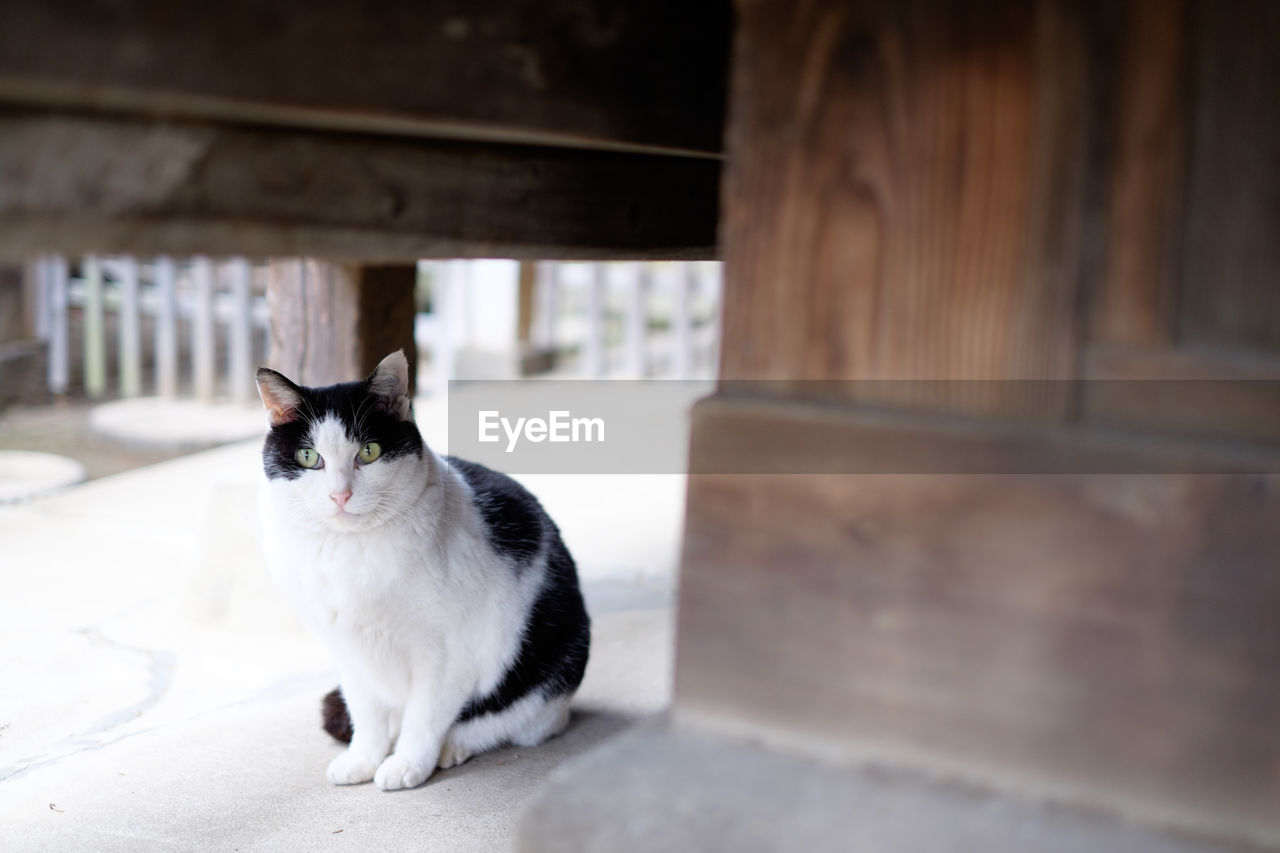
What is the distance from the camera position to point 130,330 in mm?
6883

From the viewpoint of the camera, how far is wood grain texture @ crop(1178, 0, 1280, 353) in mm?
957

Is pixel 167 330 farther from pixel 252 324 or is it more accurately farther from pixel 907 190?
pixel 907 190

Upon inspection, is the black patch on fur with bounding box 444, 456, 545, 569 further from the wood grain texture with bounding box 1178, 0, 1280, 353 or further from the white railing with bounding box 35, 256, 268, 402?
the white railing with bounding box 35, 256, 268, 402

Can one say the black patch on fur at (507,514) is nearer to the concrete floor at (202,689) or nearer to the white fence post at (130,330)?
the concrete floor at (202,689)

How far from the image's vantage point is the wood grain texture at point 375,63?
828 mm

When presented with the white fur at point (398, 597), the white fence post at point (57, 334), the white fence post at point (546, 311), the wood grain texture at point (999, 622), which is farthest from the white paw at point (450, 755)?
the white fence post at point (57, 334)

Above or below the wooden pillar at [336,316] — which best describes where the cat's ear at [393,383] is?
below

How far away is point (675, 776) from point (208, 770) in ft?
5.74

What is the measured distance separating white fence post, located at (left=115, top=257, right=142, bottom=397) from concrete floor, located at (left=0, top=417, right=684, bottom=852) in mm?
2601

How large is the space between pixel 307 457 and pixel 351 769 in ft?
2.23

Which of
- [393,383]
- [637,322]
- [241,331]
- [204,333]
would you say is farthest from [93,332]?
[393,383]

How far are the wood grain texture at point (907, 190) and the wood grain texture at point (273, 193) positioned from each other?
395mm

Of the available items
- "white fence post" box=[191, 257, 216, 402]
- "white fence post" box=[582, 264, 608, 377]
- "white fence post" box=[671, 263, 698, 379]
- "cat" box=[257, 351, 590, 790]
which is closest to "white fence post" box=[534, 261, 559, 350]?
"white fence post" box=[582, 264, 608, 377]

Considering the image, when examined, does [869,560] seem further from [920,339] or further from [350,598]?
[350,598]
